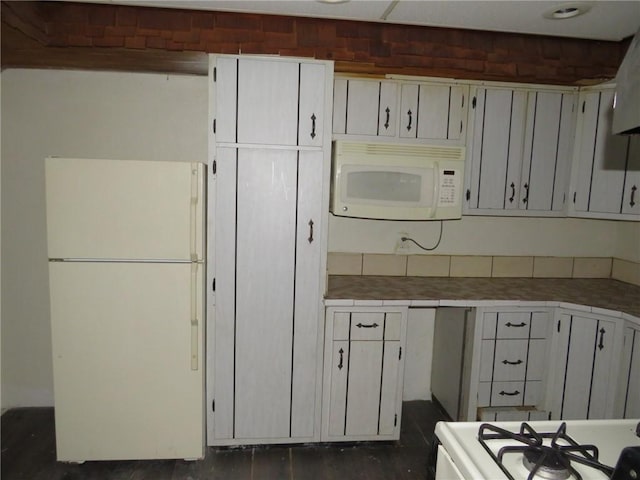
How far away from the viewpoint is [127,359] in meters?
2.37

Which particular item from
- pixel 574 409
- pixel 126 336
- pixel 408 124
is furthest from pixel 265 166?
pixel 574 409

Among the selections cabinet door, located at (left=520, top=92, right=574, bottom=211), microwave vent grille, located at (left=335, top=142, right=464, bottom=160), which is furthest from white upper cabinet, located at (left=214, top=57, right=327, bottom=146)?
cabinet door, located at (left=520, top=92, right=574, bottom=211)

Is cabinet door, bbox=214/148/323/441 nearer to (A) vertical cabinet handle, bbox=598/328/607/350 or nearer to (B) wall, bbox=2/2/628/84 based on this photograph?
(B) wall, bbox=2/2/628/84

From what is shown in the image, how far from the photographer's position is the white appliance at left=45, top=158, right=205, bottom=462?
226 centimetres

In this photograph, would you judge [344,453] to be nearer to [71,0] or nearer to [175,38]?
[175,38]

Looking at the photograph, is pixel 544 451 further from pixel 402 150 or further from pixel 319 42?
pixel 319 42

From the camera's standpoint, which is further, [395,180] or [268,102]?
[395,180]

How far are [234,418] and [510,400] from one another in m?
1.68

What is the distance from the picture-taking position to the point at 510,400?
2756 millimetres

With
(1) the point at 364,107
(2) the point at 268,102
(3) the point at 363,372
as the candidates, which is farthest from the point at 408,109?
(3) the point at 363,372

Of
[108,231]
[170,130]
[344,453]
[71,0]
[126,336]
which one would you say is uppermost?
[71,0]

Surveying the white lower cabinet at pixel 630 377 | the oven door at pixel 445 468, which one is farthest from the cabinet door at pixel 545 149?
the oven door at pixel 445 468

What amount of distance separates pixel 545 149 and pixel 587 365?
1.37 meters

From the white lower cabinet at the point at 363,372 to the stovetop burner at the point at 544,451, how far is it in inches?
51.8
